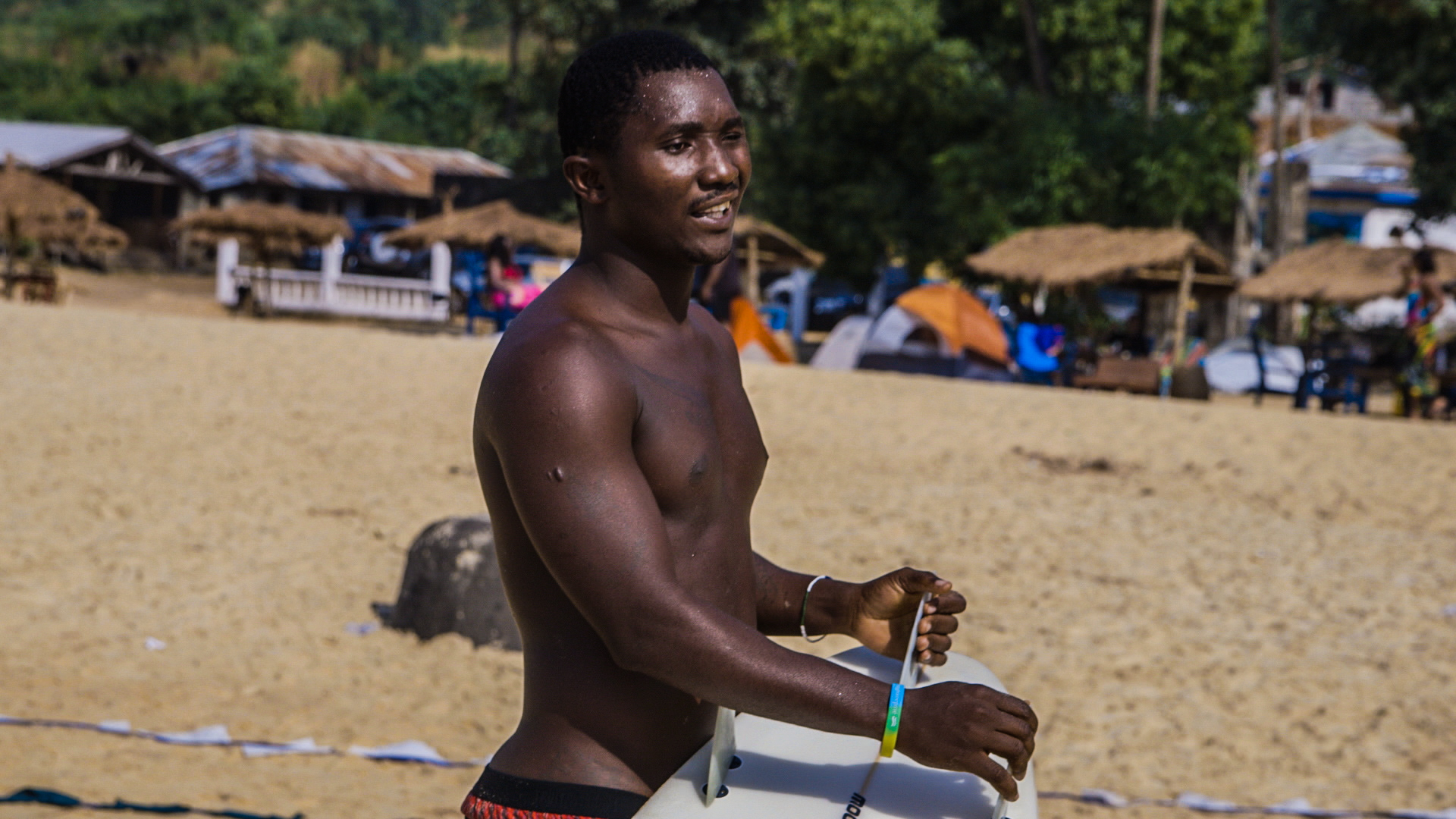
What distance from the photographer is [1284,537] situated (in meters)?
7.65

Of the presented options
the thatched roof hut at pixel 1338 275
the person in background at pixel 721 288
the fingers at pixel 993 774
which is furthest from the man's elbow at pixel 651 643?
the thatched roof hut at pixel 1338 275

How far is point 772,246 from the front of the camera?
18.7 metres

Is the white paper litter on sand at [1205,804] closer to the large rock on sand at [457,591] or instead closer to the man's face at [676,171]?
the large rock on sand at [457,591]

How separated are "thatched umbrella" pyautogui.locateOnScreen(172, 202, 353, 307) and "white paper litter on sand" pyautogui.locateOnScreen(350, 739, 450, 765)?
60.8 feet

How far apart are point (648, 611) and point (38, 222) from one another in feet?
77.3

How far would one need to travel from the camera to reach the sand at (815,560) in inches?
173

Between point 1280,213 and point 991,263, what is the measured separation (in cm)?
792

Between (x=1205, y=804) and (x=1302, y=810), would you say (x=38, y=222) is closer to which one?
(x=1205, y=804)

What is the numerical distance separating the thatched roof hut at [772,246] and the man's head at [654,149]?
15899mm

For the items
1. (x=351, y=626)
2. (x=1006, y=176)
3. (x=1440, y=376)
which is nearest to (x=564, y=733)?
(x=351, y=626)

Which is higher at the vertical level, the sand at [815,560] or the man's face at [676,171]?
the man's face at [676,171]

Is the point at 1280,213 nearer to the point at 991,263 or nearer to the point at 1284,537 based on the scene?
the point at 991,263

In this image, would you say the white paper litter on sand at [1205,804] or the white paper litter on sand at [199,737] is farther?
the white paper litter on sand at [199,737]

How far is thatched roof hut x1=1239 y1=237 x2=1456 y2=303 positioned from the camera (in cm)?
1331
